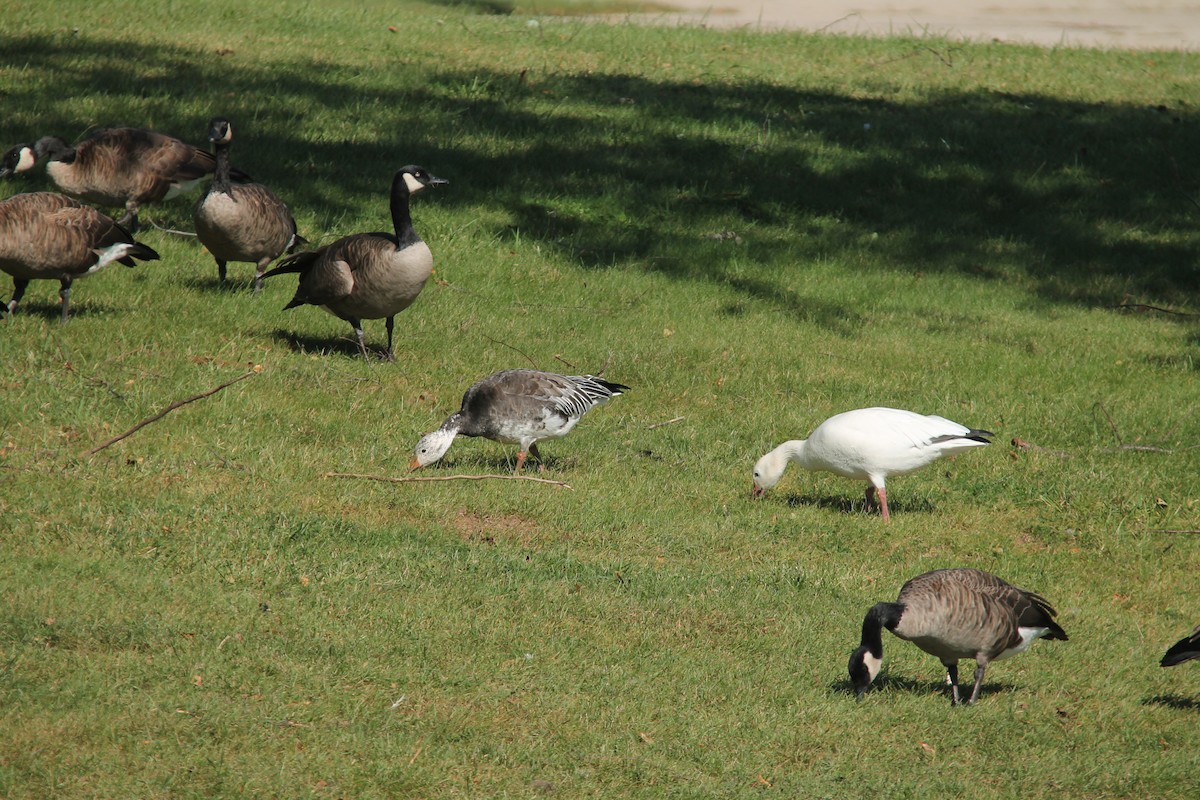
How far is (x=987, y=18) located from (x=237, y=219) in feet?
78.6

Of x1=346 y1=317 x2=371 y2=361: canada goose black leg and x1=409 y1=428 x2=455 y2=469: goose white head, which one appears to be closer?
x1=409 y1=428 x2=455 y2=469: goose white head

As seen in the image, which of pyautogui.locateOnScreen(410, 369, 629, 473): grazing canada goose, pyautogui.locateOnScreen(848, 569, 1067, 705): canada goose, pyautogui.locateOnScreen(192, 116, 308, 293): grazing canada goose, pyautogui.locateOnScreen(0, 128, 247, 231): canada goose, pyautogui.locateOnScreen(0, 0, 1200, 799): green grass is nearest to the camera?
pyautogui.locateOnScreen(0, 0, 1200, 799): green grass

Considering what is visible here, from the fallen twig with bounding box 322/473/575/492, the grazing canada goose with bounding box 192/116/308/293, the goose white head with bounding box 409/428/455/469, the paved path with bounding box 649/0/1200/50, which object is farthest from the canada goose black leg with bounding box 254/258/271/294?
the paved path with bounding box 649/0/1200/50

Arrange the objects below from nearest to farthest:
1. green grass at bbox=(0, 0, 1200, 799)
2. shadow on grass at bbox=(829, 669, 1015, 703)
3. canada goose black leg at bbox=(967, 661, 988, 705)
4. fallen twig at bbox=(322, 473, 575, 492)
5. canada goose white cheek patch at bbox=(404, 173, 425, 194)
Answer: green grass at bbox=(0, 0, 1200, 799)
canada goose black leg at bbox=(967, 661, 988, 705)
shadow on grass at bbox=(829, 669, 1015, 703)
fallen twig at bbox=(322, 473, 575, 492)
canada goose white cheek patch at bbox=(404, 173, 425, 194)

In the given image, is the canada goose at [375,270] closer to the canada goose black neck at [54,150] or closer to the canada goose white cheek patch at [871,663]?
the canada goose black neck at [54,150]

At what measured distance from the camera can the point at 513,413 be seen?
9.41 m

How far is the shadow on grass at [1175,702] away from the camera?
715 cm

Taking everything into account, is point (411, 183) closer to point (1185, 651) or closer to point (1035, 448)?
point (1035, 448)

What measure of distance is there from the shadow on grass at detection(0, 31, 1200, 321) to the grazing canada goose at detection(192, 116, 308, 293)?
1.89m

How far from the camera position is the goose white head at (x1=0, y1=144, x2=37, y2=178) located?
540 inches

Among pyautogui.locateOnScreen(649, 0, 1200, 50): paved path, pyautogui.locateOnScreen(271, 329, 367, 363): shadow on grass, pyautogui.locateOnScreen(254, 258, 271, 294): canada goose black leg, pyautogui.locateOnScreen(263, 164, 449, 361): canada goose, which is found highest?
pyautogui.locateOnScreen(649, 0, 1200, 50): paved path

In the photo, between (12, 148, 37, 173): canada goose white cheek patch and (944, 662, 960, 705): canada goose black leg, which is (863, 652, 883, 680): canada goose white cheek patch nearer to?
(944, 662, 960, 705): canada goose black leg

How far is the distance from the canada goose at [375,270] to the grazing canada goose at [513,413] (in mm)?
1953

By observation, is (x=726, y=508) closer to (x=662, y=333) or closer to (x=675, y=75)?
(x=662, y=333)
